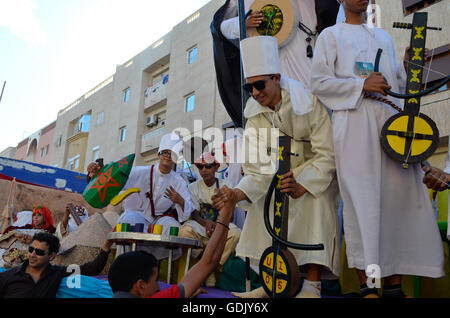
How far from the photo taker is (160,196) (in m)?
5.18

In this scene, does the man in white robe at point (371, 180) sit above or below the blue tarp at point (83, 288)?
above

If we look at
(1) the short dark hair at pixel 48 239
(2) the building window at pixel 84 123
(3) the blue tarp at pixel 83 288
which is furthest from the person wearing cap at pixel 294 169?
(2) the building window at pixel 84 123

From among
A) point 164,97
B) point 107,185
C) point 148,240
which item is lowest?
point 148,240

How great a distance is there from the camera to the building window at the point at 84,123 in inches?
1051

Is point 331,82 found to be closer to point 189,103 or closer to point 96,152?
point 189,103

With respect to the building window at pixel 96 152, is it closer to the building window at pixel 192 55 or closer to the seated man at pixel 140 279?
the building window at pixel 192 55

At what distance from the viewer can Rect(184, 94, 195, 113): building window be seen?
58.9 feet

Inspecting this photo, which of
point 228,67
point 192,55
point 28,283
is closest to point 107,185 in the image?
point 28,283

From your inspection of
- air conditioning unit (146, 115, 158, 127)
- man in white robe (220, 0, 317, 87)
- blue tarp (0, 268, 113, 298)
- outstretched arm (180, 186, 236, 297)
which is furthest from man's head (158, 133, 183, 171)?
air conditioning unit (146, 115, 158, 127)

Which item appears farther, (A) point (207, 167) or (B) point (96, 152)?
(B) point (96, 152)

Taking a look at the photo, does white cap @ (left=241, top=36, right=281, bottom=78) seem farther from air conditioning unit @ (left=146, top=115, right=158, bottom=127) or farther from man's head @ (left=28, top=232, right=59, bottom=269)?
air conditioning unit @ (left=146, top=115, right=158, bottom=127)

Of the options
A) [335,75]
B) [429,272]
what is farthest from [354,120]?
[429,272]

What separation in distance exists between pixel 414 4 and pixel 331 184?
33.6 ft

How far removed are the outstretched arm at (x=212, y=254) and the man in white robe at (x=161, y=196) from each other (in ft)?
7.31
